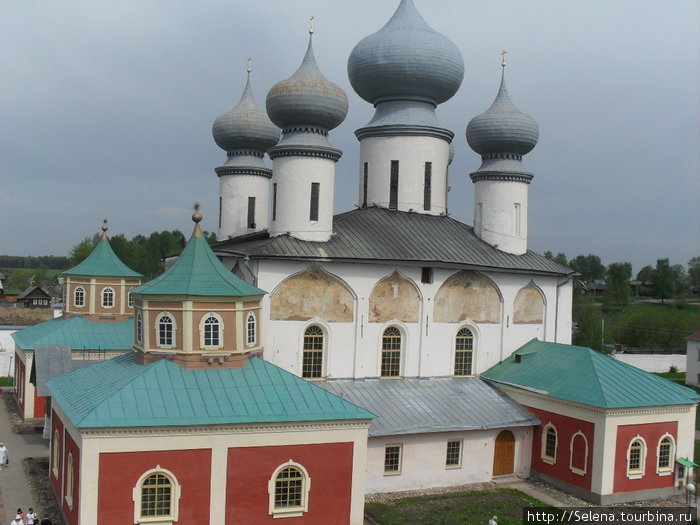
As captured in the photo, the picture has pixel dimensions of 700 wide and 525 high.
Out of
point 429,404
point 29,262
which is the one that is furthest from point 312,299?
point 29,262

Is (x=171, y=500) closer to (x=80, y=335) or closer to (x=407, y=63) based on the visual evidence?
(x=407, y=63)

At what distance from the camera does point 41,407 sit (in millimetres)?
22156

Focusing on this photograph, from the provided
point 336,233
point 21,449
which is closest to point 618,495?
point 336,233

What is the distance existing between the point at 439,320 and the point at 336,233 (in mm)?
3357

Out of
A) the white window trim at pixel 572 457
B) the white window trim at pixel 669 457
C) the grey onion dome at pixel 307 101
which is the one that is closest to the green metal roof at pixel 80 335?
the grey onion dome at pixel 307 101

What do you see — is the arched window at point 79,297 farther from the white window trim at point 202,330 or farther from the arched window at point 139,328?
the white window trim at point 202,330

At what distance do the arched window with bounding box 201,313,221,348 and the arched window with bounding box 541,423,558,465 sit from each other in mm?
8064

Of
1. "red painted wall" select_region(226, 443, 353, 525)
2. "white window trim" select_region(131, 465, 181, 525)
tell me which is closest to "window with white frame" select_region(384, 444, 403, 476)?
"red painted wall" select_region(226, 443, 353, 525)

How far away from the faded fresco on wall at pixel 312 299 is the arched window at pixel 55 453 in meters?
5.03

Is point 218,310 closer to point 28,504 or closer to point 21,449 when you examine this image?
point 28,504

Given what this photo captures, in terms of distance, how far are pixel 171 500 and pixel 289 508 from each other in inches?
81.4

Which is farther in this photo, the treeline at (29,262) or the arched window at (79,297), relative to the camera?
the treeline at (29,262)

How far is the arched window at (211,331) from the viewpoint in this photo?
1333 cm

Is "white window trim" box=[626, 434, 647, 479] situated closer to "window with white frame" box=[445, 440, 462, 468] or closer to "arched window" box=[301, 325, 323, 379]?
"window with white frame" box=[445, 440, 462, 468]
